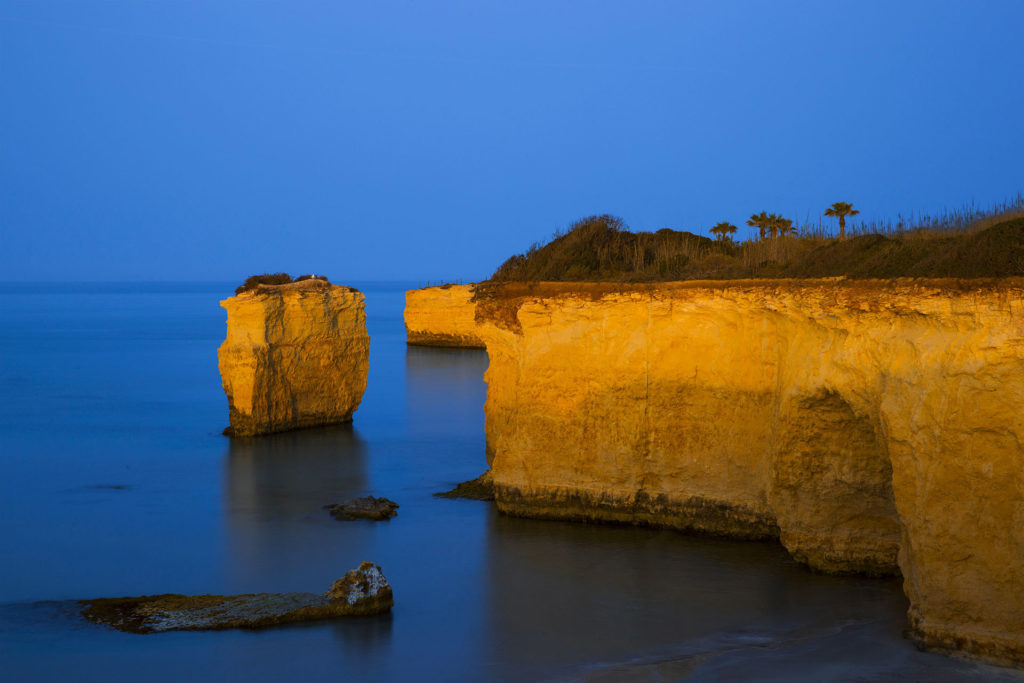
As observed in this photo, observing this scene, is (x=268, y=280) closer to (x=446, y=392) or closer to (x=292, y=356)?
(x=292, y=356)

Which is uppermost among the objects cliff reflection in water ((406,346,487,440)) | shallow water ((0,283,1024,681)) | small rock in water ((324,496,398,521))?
cliff reflection in water ((406,346,487,440))

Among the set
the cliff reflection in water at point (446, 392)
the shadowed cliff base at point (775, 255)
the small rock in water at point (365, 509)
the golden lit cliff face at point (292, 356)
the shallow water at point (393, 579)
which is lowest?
the shallow water at point (393, 579)

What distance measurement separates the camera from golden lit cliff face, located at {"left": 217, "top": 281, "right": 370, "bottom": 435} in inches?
930

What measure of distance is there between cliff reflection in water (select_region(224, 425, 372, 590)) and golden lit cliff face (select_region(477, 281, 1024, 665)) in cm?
309

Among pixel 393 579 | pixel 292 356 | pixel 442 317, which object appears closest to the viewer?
pixel 393 579

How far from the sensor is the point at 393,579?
13.3m

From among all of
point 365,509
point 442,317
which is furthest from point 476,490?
point 442,317

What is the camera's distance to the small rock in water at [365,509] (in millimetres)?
16516

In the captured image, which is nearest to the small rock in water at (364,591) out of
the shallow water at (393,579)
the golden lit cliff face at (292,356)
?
the shallow water at (393,579)

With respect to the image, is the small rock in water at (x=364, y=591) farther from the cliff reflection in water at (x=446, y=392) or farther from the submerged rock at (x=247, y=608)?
the cliff reflection in water at (x=446, y=392)

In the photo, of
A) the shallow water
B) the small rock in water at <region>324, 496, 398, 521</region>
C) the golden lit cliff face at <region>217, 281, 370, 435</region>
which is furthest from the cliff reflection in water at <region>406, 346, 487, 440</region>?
the small rock in water at <region>324, 496, 398, 521</region>

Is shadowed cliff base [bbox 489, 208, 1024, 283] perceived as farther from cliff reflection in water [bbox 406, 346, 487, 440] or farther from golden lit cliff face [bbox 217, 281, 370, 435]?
golden lit cliff face [bbox 217, 281, 370, 435]

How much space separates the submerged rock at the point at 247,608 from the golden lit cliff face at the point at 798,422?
4.56 m

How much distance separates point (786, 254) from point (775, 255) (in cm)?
16
